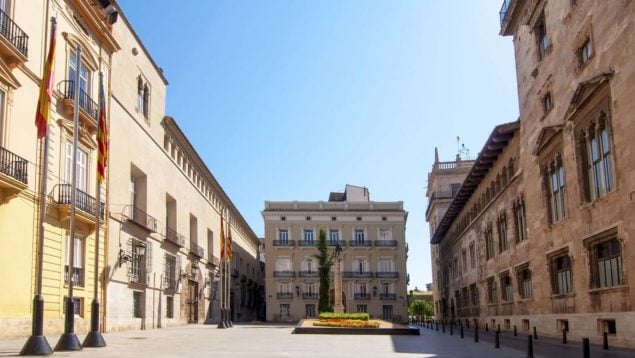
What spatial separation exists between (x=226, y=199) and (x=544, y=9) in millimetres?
51654

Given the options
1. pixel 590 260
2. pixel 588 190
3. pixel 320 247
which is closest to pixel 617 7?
pixel 588 190

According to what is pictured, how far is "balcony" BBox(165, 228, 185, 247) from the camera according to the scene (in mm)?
43875

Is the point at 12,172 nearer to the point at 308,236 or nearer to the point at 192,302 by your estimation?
Answer: the point at 192,302

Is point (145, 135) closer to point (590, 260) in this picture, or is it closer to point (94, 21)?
point (94, 21)

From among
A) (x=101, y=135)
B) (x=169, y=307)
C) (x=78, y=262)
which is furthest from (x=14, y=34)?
(x=169, y=307)

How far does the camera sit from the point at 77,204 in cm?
2736

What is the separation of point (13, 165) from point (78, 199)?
18.6 ft

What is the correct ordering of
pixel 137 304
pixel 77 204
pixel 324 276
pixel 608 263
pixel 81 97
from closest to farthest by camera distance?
pixel 608 263 → pixel 77 204 → pixel 81 97 → pixel 137 304 → pixel 324 276

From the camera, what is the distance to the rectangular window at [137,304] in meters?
35.9

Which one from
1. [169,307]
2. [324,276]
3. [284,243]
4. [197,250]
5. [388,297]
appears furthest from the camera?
[284,243]

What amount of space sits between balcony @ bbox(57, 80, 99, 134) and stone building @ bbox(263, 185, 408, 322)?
5334cm

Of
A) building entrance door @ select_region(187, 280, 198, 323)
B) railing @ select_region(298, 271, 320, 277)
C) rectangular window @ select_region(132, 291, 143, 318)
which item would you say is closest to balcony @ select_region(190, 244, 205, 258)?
building entrance door @ select_region(187, 280, 198, 323)

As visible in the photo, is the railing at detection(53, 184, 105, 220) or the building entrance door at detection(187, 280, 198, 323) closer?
the railing at detection(53, 184, 105, 220)

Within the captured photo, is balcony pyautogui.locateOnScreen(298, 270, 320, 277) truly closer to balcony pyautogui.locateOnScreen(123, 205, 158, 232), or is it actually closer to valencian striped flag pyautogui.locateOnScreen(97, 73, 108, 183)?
balcony pyautogui.locateOnScreen(123, 205, 158, 232)
